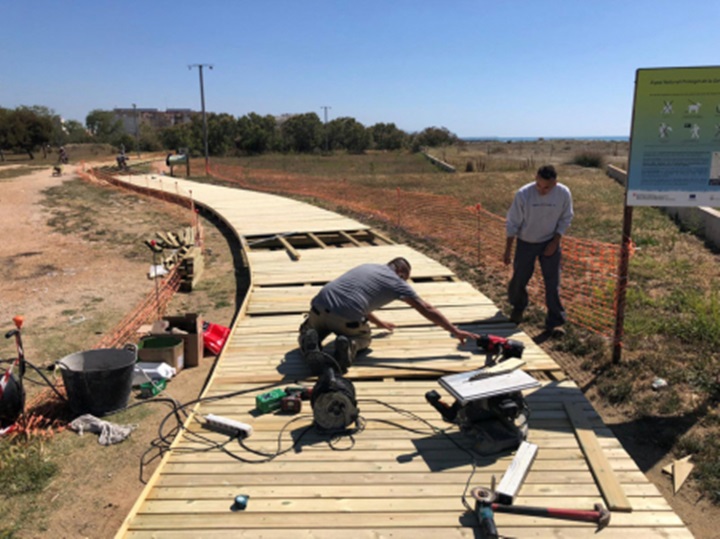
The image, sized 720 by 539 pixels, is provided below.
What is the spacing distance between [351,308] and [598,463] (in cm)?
199

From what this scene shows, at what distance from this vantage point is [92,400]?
461cm

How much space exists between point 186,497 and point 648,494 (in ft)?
7.92

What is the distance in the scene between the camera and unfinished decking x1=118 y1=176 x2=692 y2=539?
9.03 feet

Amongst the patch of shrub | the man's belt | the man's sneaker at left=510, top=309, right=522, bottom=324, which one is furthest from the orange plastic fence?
the patch of shrub

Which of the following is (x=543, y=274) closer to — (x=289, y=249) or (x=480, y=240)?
(x=289, y=249)

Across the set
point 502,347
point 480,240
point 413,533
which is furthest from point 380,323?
point 480,240

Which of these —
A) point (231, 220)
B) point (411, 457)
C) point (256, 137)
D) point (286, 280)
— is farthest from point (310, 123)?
point (411, 457)

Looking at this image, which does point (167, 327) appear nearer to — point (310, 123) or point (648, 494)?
point (648, 494)

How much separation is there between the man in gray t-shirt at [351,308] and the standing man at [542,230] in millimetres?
1468

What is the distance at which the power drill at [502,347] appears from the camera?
12.7 ft

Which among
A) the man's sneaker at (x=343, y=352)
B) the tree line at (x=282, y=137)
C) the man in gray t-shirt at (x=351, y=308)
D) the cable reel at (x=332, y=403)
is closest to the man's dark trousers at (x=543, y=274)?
the man in gray t-shirt at (x=351, y=308)

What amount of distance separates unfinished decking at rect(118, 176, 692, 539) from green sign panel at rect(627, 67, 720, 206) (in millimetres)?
1697

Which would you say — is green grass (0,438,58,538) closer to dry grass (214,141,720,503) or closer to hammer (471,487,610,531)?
hammer (471,487,610,531)

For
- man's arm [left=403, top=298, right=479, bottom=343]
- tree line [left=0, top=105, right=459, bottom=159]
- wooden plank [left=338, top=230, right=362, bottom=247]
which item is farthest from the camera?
tree line [left=0, top=105, right=459, bottom=159]
